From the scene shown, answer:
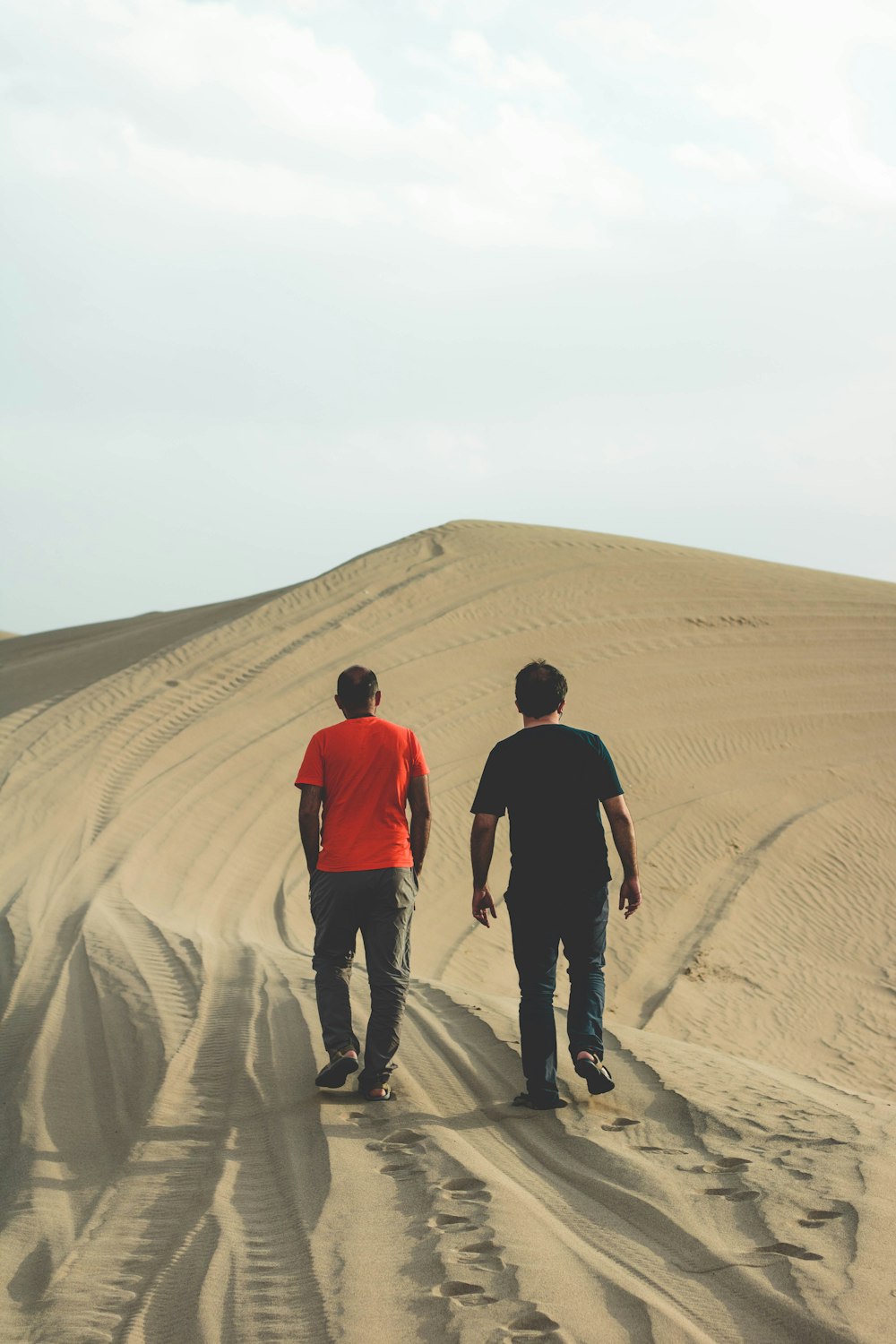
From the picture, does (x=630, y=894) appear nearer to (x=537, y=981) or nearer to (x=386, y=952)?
(x=537, y=981)

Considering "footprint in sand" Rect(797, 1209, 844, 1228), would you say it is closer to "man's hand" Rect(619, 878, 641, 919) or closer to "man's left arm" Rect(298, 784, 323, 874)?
"man's hand" Rect(619, 878, 641, 919)

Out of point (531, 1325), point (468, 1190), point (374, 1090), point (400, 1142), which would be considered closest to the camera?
point (531, 1325)

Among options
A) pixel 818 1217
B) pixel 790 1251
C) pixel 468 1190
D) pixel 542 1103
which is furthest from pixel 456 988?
pixel 790 1251

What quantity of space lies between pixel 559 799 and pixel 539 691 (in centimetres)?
44

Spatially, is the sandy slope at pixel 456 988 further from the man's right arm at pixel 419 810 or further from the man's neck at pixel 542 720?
the man's neck at pixel 542 720

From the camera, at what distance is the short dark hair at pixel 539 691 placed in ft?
15.6

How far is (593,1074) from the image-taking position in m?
4.59

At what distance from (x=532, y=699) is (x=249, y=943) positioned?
13.7ft

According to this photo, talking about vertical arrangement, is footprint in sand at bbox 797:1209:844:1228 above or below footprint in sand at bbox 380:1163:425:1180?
above

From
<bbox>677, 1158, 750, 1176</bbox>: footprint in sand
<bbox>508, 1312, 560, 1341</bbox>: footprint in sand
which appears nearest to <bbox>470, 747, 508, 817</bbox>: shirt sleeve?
<bbox>677, 1158, 750, 1176</bbox>: footprint in sand

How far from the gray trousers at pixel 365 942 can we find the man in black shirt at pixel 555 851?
39 centimetres

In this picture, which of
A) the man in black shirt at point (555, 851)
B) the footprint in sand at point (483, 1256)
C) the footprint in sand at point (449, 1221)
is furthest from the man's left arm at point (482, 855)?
the footprint in sand at point (483, 1256)

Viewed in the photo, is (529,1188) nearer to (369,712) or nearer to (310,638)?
(369,712)

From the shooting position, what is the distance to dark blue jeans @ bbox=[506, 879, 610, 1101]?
4.66 metres
